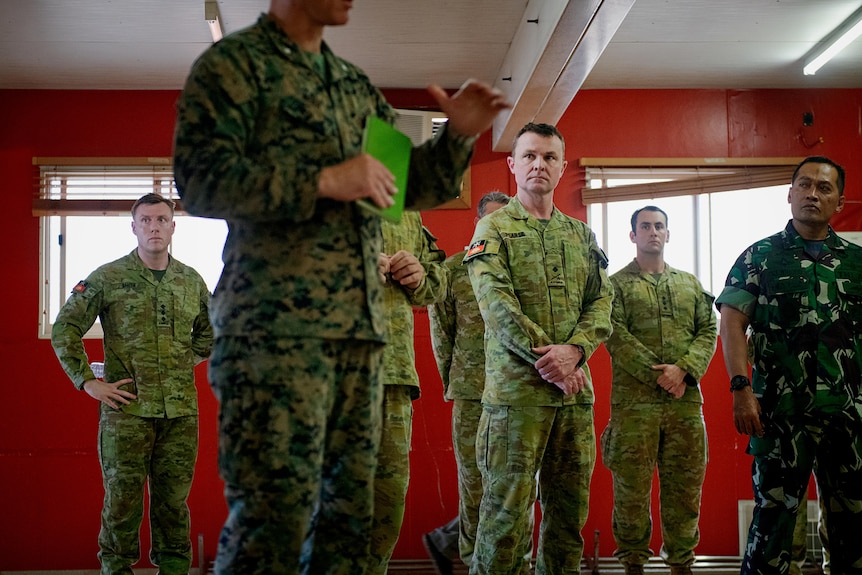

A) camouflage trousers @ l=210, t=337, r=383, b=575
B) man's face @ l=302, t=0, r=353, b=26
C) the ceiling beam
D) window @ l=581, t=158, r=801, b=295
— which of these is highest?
the ceiling beam

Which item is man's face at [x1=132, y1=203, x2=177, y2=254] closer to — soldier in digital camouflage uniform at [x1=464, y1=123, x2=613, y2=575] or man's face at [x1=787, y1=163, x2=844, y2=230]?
soldier in digital camouflage uniform at [x1=464, y1=123, x2=613, y2=575]

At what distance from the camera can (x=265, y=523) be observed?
146cm

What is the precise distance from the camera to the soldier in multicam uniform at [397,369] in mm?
2656

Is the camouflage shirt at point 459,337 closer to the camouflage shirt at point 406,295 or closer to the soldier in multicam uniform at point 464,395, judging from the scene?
the soldier in multicam uniform at point 464,395

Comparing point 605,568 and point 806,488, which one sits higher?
point 806,488

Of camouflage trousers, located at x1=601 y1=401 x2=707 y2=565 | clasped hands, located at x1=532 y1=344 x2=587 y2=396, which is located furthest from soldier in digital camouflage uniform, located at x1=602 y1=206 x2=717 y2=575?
clasped hands, located at x1=532 y1=344 x2=587 y2=396

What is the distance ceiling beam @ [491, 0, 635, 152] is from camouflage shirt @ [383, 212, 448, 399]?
1.41m

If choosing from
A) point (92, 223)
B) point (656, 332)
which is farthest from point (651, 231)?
point (92, 223)

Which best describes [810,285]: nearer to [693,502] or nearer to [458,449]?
[693,502]

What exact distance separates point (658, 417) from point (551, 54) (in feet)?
6.23

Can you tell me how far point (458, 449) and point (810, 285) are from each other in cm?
193

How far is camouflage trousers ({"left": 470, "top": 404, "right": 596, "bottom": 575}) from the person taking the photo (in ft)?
9.34

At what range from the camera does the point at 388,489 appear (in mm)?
2650

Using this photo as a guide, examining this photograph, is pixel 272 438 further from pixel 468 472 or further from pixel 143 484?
pixel 468 472
